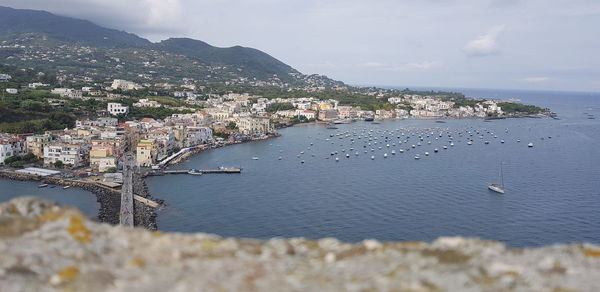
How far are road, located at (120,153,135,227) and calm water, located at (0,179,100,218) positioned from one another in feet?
3.96

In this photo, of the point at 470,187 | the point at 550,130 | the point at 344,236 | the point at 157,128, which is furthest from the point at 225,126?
the point at 550,130

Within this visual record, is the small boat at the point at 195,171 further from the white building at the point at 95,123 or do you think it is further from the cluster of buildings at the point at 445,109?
the cluster of buildings at the point at 445,109

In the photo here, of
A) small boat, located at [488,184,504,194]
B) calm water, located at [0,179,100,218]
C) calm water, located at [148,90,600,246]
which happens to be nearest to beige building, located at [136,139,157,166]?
calm water, located at [148,90,600,246]

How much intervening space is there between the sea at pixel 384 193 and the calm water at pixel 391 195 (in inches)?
2.1

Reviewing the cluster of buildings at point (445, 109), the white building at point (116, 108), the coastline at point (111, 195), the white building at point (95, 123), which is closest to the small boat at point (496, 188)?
the coastline at point (111, 195)

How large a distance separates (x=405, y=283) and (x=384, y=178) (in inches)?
945

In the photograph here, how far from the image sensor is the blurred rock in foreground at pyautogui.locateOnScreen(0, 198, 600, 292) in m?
3.37

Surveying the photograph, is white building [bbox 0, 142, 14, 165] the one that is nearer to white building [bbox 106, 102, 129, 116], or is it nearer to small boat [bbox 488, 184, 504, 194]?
white building [bbox 106, 102, 129, 116]

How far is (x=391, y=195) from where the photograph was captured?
22.8 m

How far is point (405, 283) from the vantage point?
339cm

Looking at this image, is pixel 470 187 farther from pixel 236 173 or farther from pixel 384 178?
pixel 236 173

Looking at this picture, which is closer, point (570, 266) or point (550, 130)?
point (570, 266)

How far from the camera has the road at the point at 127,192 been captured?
1730 centimetres

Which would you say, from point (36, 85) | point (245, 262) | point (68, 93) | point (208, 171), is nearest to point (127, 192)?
point (208, 171)
